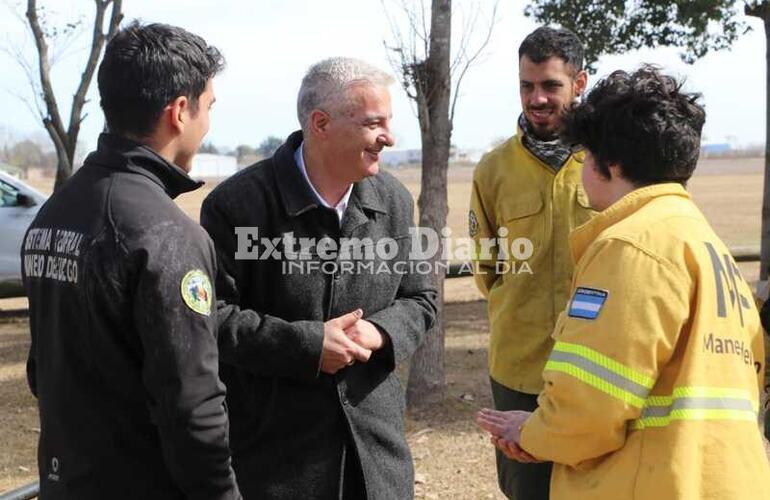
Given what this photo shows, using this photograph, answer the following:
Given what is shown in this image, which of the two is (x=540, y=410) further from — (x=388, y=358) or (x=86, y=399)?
(x=86, y=399)

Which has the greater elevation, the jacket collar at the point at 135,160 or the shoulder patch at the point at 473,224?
the jacket collar at the point at 135,160

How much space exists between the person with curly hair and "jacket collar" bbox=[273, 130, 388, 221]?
37.6 inches

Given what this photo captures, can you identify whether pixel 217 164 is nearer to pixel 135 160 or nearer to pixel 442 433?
pixel 442 433

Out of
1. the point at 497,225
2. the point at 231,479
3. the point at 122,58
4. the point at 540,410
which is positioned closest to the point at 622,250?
the point at 540,410

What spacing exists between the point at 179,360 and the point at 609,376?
953mm

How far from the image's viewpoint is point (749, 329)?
7.98 feet

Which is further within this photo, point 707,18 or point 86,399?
point 707,18

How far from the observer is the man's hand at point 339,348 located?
9.52 feet

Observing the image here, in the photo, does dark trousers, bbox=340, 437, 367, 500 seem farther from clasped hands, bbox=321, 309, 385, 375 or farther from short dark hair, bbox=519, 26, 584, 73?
short dark hair, bbox=519, 26, 584, 73

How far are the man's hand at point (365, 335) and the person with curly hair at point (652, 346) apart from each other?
70cm

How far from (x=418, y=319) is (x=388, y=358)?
20cm

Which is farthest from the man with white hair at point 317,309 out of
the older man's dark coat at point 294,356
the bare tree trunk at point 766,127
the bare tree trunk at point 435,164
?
the bare tree trunk at point 766,127

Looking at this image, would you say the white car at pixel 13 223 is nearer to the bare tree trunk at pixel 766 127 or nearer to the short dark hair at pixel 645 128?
the bare tree trunk at pixel 766 127

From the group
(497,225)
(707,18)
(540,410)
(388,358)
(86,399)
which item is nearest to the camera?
(86,399)
